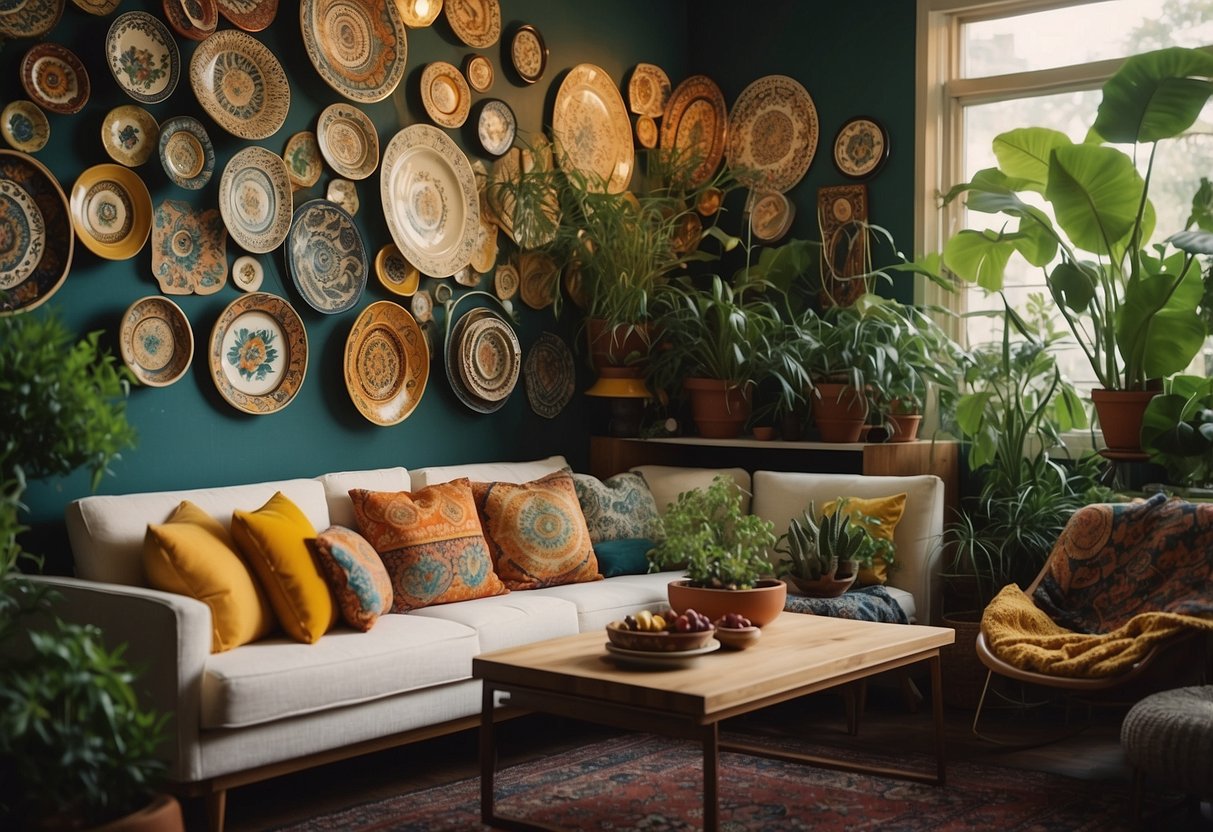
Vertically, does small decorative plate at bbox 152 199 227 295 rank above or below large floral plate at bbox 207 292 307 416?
above

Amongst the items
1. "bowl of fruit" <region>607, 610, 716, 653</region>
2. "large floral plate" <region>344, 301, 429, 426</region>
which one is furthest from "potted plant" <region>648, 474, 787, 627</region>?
"large floral plate" <region>344, 301, 429, 426</region>

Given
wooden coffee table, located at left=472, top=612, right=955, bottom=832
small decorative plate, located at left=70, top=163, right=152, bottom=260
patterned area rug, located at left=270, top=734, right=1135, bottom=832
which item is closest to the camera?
wooden coffee table, located at left=472, top=612, right=955, bottom=832

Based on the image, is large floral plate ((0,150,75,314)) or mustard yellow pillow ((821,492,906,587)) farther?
mustard yellow pillow ((821,492,906,587))

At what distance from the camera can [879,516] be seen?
15.3ft

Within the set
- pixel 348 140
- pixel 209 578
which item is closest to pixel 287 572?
pixel 209 578

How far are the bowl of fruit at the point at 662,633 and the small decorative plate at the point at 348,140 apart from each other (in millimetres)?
2167

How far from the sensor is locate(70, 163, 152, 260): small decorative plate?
384cm

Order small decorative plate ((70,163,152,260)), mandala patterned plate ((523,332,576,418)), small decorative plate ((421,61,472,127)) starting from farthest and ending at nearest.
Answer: mandala patterned plate ((523,332,576,418)) → small decorative plate ((421,61,472,127)) → small decorative plate ((70,163,152,260))

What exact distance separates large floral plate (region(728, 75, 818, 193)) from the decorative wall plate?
177 cm

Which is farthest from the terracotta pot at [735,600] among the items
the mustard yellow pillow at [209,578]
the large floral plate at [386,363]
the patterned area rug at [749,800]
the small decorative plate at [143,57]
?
the small decorative plate at [143,57]

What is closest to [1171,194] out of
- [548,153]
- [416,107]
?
[548,153]

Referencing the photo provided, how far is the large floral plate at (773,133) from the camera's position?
18.9ft

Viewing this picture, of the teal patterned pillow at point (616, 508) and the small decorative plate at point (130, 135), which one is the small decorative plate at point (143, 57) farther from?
the teal patterned pillow at point (616, 508)

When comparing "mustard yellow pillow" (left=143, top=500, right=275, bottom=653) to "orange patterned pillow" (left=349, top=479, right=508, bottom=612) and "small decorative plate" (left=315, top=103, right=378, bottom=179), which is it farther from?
"small decorative plate" (left=315, top=103, right=378, bottom=179)
